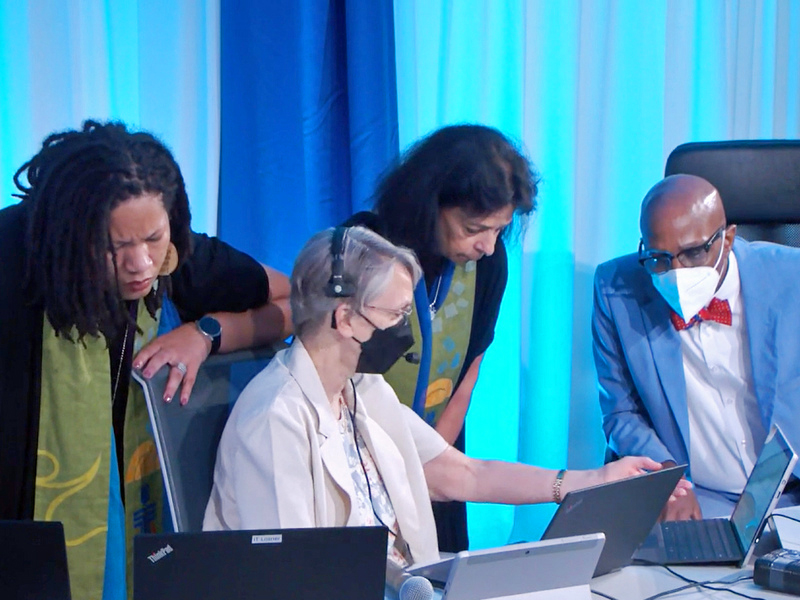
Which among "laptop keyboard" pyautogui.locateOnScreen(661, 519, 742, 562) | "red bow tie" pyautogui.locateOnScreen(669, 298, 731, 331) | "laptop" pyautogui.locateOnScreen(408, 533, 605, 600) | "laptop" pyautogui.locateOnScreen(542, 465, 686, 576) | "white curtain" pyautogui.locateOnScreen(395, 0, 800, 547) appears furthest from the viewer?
"white curtain" pyautogui.locateOnScreen(395, 0, 800, 547)

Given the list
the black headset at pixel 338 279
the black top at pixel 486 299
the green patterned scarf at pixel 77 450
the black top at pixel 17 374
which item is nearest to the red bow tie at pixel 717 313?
the black top at pixel 486 299

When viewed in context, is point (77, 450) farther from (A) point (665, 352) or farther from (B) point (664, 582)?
A: (A) point (665, 352)

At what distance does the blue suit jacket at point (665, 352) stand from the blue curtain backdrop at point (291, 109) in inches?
29.9

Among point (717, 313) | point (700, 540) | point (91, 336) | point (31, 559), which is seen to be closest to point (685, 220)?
point (717, 313)

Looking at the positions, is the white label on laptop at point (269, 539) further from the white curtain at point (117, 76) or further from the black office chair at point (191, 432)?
the white curtain at point (117, 76)

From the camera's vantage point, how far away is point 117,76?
2.43 m

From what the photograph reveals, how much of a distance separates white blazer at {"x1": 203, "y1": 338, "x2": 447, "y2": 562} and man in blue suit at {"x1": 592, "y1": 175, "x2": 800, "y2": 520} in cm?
72

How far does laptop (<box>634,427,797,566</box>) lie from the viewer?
1.59m

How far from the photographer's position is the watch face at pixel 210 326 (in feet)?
5.66

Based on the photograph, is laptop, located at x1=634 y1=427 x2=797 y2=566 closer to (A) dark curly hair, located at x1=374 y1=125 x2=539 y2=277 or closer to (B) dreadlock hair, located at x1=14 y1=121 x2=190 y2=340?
(A) dark curly hair, located at x1=374 y1=125 x2=539 y2=277

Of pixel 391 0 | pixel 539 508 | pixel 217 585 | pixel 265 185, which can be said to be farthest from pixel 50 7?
pixel 539 508

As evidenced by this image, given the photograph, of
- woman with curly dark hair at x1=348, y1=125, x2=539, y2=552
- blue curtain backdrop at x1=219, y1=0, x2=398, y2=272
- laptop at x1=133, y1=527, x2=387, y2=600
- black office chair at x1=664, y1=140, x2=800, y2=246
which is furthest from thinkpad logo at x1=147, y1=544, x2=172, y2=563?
black office chair at x1=664, y1=140, x2=800, y2=246

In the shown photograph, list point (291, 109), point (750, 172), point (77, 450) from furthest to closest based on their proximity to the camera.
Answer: point (291, 109), point (750, 172), point (77, 450)

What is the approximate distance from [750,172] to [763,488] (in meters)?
1.05
